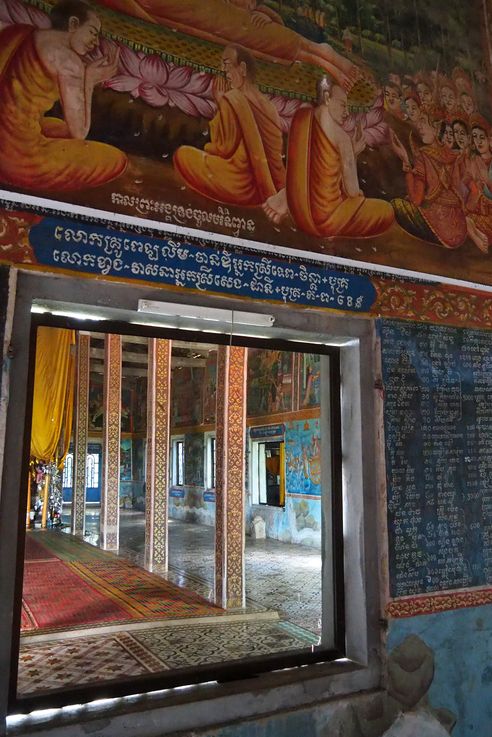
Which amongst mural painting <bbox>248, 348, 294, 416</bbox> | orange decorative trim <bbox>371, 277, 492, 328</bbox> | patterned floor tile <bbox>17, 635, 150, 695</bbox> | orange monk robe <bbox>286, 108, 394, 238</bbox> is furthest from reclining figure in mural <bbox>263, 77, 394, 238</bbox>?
mural painting <bbox>248, 348, 294, 416</bbox>

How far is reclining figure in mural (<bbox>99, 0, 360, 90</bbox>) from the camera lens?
3.05m

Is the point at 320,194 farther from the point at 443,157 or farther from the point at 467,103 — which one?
the point at 467,103

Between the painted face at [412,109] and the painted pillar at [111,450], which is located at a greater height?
the painted face at [412,109]

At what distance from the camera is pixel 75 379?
620 inches

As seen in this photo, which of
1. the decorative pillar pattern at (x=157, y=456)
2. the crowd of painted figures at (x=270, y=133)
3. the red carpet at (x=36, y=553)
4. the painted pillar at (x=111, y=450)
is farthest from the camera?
the painted pillar at (x=111, y=450)

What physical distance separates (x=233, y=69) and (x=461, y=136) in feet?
5.93

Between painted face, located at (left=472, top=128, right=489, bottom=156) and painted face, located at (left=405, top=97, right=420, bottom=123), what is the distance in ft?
1.73

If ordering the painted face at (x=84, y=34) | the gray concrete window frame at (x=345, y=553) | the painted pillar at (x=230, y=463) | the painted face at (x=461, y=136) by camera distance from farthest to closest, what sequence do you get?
1. the painted pillar at (x=230, y=463)
2. the painted face at (x=461, y=136)
3. the painted face at (x=84, y=34)
4. the gray concrete window frame at (x=345, y=553)

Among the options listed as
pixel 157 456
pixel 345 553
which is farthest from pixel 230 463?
pixel 345 553

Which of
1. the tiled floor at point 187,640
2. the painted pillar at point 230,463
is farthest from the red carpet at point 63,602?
the painted pillar at point 230,463

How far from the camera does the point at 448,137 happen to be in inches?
158

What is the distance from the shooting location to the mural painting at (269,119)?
8.89 ft

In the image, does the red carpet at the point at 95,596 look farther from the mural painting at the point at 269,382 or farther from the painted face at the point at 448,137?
the painted face at the point at 448,137

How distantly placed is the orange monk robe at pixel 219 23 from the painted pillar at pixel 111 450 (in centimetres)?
963
